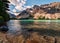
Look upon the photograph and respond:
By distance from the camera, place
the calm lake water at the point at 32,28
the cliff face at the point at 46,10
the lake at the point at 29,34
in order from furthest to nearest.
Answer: the cliff face at the point at 46,10 < the calm lake water at the point at 32,28 < the lake at the point at 29,34

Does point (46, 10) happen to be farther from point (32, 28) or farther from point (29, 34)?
point (29, 34)

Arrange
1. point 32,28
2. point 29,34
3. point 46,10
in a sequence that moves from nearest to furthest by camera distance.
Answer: point 29,34, point 32,28, point 46,10

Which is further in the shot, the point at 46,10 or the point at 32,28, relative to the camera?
the point at 46,10

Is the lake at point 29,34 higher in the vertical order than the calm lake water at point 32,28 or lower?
higher

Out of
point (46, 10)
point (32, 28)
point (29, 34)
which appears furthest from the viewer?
point (46, 10)

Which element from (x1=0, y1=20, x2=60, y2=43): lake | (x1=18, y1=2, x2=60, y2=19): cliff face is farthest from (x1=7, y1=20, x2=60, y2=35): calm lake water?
(x1=18, y1=2, x2=60, y2=19): cliff face

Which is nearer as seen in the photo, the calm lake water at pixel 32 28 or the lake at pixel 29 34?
the lake at pixel 29 34

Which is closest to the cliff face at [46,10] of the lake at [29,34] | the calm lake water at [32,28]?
the calm lake water at [32,28]

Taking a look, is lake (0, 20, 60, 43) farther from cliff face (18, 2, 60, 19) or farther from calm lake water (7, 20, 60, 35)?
cliff face (18, 2, 60, 19)

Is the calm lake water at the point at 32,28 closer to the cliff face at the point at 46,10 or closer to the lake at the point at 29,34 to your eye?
the lake at the point at 29,34

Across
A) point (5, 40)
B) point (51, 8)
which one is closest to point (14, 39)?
point (5, 40)

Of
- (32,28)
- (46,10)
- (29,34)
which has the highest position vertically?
(29,34)

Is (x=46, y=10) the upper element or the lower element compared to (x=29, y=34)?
lower

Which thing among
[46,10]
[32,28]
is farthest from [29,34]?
[46,10]
